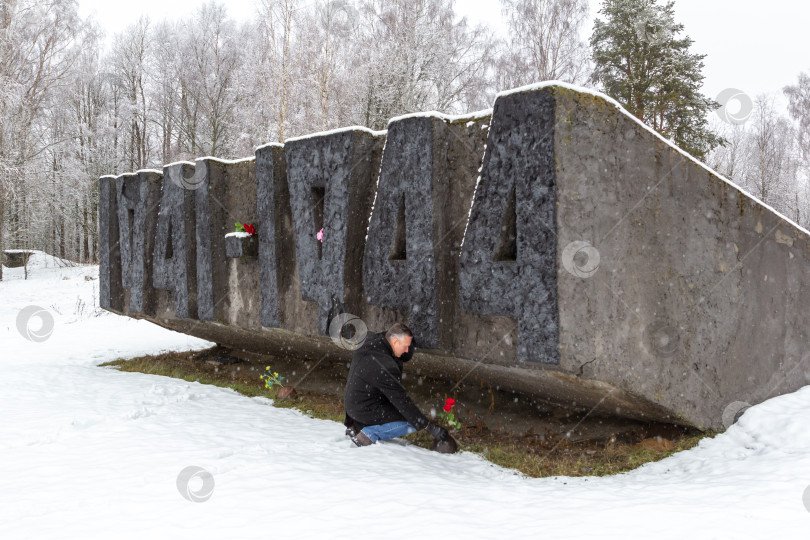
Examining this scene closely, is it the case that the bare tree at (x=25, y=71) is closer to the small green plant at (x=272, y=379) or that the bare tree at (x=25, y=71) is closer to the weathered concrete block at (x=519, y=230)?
the small green plant at (x=272, y=379)

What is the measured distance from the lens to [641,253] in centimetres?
440

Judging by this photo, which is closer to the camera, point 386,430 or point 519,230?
point 519,230

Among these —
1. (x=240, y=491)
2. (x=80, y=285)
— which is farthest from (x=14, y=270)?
(x=240, y=491)

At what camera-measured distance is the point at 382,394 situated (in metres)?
5.06

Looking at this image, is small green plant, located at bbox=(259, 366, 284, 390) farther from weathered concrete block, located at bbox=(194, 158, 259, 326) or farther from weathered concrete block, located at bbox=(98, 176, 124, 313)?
weathered concrete block, located at bbox=(98, 176, 124, 313)

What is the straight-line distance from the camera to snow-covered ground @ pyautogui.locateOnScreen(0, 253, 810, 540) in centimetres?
322

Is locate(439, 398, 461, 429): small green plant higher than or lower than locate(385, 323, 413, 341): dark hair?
lower

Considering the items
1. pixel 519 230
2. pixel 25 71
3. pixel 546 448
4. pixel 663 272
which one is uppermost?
pixel 25 71

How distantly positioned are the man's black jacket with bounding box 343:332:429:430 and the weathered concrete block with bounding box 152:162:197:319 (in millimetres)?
3624

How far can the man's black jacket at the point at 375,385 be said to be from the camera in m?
4.86

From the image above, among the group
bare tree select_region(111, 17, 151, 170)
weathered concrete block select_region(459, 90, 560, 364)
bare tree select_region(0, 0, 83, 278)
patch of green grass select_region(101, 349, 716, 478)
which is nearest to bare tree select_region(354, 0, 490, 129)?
bare tree select_region(0, 0, 83, 278)

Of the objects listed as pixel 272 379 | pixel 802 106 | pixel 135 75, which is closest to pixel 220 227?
pixel 272 379

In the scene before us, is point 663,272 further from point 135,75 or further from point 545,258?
point 135,75

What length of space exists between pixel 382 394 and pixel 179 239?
4.20 metres
